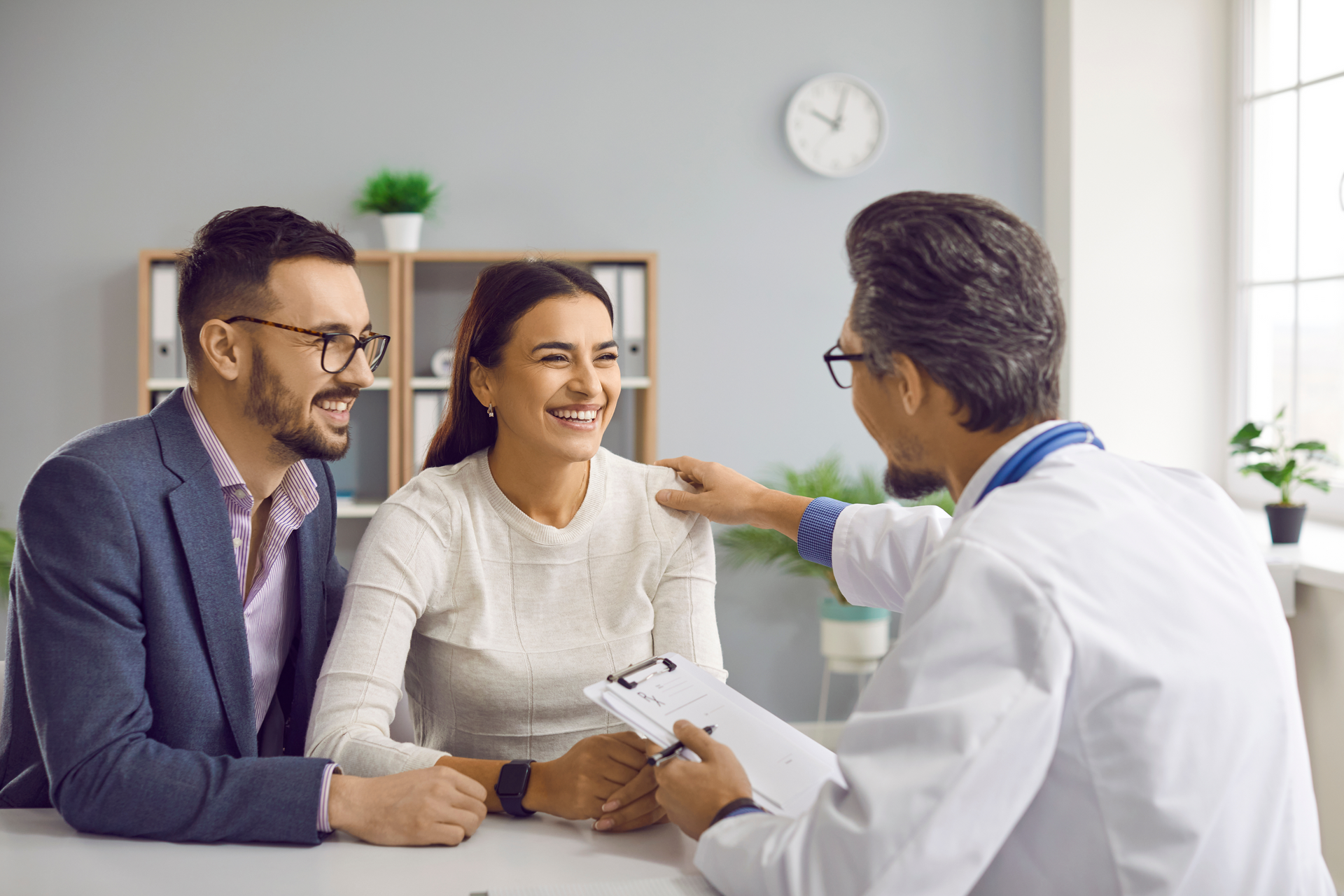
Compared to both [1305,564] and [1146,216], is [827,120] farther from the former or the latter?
[1305,564]

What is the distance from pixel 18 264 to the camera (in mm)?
3557

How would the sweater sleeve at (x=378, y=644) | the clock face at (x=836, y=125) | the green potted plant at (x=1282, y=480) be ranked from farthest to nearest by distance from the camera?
the clock face at (x=836, y=125) < the green potted plant at (x=1282, y=480) < the sweater sleeve at (x=378, y=644)

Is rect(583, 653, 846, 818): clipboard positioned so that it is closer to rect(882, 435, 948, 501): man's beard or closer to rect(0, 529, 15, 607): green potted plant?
rect(882, 435, 948, 501): man's beard

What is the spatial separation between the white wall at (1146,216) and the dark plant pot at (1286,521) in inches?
33.4

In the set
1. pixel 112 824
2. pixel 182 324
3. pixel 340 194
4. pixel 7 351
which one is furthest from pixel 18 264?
pixel 112 824

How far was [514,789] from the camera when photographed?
4.02ft

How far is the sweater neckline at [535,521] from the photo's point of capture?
5.32 ft

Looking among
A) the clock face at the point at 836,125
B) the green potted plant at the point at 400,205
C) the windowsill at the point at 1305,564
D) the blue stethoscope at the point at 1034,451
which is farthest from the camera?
the clock face at the point at 836,125

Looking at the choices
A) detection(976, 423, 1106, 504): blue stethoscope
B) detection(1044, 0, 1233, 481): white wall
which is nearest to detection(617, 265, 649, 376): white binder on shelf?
detection(1044, 0, 1233, 481): white wall

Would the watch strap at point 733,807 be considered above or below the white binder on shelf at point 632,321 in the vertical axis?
below

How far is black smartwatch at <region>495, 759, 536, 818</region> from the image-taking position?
4.02 feet

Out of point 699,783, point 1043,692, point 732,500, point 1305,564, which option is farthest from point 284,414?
point 1305,564

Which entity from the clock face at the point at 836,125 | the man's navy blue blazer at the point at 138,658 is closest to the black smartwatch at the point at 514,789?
the man's navy blue blazer at the point at 138,658

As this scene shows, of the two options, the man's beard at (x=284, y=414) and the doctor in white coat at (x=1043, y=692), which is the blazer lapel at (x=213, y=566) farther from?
the doctor in white coat at (x=1043, y=692)
